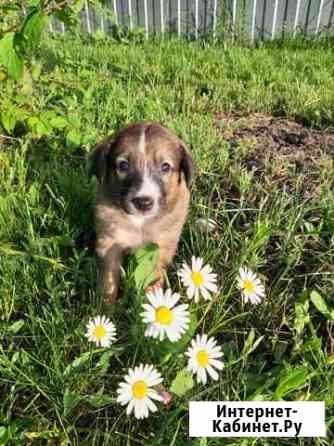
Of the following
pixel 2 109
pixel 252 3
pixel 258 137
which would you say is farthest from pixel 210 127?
pixel 252 3

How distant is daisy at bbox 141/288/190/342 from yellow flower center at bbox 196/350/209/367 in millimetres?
92

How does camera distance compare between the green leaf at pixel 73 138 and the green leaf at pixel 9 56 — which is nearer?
the green leaf at pixel 9 56

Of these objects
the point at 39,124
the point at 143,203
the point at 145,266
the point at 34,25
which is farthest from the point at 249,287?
the point at 39,124

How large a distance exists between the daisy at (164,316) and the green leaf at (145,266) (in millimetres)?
478

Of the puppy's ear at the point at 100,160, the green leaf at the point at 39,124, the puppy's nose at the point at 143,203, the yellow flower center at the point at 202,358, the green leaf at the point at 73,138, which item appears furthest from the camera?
the green leaf at the point at 73,138

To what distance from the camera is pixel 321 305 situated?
219cm

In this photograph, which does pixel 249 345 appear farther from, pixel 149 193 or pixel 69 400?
pixel 149 193

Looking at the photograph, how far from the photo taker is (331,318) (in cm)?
216

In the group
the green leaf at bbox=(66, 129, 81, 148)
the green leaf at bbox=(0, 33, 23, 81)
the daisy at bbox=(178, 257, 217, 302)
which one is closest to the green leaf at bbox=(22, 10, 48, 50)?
the green leaf at bbox=(0, 33, 23, 81)

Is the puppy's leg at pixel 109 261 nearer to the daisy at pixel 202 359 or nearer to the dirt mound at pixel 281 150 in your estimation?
the daisy at pixel 202 359

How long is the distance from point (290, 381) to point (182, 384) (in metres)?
0.37

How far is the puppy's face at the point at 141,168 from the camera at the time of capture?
2.40 metres

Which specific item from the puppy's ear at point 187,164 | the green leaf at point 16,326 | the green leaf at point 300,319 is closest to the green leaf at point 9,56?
the puppy's ear at point 187,164

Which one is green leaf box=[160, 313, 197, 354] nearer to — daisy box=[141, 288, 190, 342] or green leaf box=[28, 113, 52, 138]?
daisy box=[141, 288, 190, 342]
